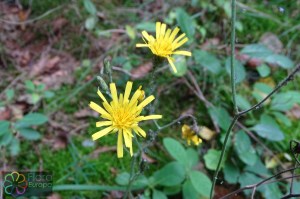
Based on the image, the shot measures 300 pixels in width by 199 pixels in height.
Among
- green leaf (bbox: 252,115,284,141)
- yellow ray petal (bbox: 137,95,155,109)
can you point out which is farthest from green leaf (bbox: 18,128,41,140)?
green leaf (bbox: 252,115,284,141)

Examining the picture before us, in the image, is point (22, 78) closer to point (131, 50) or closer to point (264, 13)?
point (131, 50)

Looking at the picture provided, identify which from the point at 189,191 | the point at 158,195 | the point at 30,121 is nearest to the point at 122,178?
the point at 158,195

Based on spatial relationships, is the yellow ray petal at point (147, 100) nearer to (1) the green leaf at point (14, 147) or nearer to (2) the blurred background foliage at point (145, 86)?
(2) the blurred background foliage at point (145, 86)

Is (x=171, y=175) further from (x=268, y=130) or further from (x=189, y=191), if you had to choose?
(x=268, y=130)

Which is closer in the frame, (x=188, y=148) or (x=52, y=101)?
(x=188, y=148)

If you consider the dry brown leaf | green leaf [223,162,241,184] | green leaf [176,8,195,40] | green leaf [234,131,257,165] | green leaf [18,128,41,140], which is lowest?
green leaf [223,162,241,184]

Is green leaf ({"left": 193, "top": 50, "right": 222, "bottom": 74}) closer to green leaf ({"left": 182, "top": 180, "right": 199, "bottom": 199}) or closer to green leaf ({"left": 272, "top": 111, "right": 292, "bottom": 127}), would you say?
green leaf ({"left": 272, "top": 111, "right": 292, "bottom": 127})

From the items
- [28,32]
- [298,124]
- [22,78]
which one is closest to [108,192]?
[22,78]
